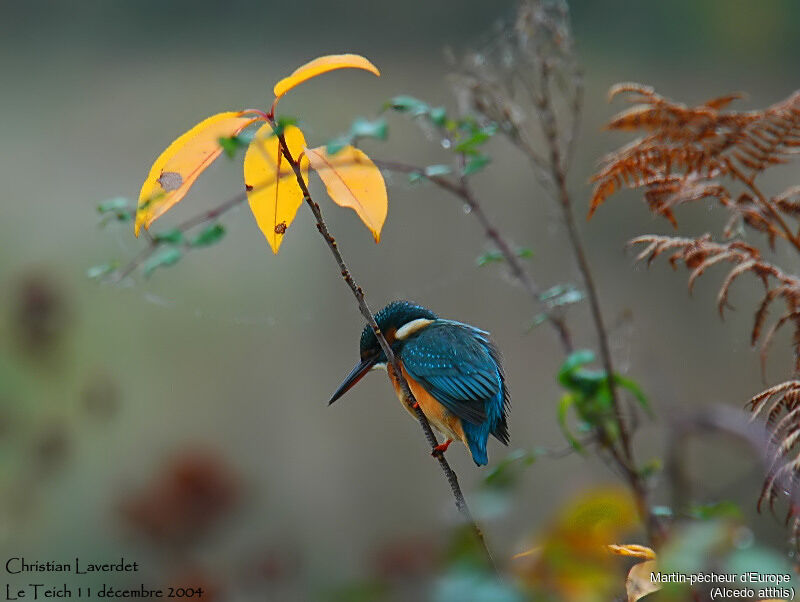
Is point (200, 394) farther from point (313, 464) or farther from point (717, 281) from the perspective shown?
point (717, 281)

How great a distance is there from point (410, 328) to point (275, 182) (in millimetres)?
251

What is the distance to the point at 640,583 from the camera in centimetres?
69

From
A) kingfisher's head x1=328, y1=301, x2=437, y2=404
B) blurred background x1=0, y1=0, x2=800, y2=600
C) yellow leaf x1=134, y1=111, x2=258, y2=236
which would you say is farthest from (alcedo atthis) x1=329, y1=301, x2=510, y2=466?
blurred background x1=0, y1=0, x2=800, y2=600

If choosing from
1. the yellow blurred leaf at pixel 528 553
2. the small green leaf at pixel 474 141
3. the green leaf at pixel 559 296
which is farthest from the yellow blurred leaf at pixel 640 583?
the small green leaf at pixel 474 141

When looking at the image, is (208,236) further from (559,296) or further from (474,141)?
(559,296)

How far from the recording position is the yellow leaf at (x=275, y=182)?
58cm

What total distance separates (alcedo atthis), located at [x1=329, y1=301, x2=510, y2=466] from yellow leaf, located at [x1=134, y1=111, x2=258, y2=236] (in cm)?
22

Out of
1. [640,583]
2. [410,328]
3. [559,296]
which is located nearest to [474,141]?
[559,296]

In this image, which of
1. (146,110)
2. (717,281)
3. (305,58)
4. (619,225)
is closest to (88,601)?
(146,110)

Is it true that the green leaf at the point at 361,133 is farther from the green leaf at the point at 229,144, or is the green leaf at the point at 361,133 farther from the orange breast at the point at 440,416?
the orange breast at the point at 440,416

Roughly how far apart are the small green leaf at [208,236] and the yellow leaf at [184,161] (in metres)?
0.05

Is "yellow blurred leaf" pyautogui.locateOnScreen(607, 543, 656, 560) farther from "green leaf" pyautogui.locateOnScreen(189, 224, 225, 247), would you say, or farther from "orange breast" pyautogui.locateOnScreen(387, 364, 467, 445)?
"green leaf" pyautogui.locateOnScreen(189, 224, 225, 247)

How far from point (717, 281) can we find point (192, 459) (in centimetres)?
151

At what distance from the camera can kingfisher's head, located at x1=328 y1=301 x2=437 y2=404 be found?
76 cm
